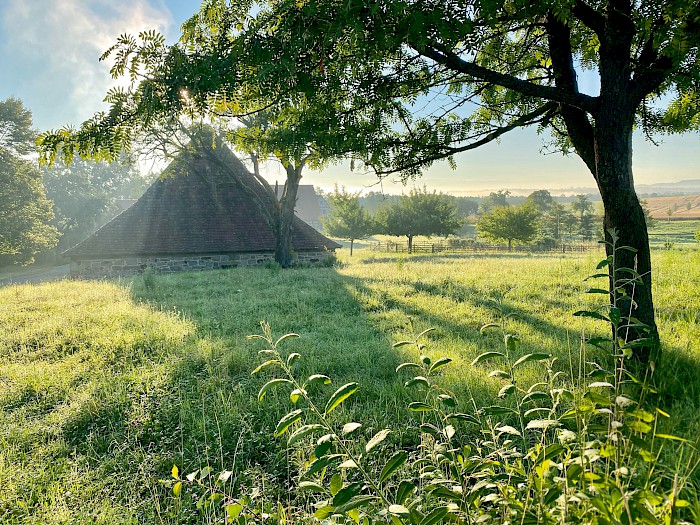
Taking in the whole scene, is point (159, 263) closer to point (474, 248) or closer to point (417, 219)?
point (417, 219)

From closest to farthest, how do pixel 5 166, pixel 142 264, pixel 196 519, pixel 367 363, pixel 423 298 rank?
pixel 196 519 → pixel 367 363 → pixel 423 298 → pixel 142 264 → pixel 5 166

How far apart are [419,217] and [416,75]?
3676cm

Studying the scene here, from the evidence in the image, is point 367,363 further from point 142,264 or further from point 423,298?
point 142,264

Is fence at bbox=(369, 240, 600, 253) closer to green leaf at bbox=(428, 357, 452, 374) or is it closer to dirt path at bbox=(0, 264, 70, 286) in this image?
dirt path at bbox=(0, 264, 70, 286)

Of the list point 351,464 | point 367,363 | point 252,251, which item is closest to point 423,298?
point 367,363

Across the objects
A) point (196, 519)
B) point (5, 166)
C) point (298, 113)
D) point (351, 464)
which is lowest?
point (196, 519)

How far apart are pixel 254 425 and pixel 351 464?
2504 mm

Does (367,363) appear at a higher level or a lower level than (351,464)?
lower

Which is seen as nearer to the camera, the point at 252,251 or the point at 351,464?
the point at 351,464

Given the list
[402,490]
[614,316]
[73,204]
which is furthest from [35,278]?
[614,316]

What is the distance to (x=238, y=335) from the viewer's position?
20.8 feet

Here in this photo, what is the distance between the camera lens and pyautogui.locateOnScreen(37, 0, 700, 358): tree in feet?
10.9

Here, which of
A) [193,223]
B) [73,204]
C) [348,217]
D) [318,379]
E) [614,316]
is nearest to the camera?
[318,379]

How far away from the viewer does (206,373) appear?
4.89 meters
